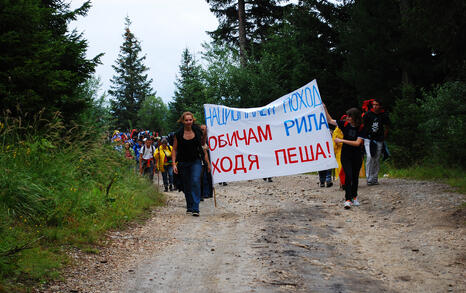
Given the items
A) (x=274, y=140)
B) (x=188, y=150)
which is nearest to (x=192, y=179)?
(x=188, y=150)

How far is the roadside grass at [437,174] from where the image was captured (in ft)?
39.4

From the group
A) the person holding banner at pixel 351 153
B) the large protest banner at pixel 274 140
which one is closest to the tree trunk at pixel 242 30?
the large protest banner at pixel 274 140

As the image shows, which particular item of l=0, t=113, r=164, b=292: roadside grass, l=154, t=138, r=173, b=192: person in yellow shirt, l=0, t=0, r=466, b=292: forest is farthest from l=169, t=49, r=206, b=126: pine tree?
l=0, t=113, r=164, b=292: roadside grass

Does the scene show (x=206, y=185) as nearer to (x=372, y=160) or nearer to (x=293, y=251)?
(x=372, y=160)

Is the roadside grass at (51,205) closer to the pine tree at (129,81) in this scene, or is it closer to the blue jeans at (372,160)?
the blue jeans at (372,160)

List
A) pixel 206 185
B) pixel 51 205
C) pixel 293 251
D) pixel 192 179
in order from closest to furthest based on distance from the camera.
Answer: pixel 293 251 → pixel 51 205 → pixel 192 179 → pixel 206 185

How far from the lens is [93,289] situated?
4895mm

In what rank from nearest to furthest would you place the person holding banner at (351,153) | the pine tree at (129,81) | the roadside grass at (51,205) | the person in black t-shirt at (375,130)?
the roadside grass at (51,205)
the person holding banner at (351,153)
the person in black t-shirt at (375,130)
the pine tree at (129,81)

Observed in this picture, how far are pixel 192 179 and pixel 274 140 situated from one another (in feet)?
6.86

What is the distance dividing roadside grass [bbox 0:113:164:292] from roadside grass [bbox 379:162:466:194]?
7719mm

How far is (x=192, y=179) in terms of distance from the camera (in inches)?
384

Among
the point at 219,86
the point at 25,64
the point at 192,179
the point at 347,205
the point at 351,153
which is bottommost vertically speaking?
the point at 347,205

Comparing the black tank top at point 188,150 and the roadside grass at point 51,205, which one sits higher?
the black tank top at point 188,150

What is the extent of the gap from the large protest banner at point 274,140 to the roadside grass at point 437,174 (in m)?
3.71
